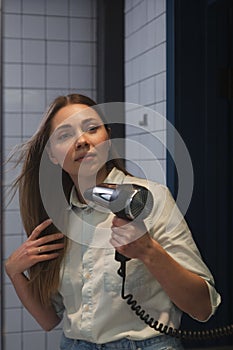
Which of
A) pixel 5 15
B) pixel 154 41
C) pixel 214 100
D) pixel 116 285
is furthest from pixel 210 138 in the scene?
pixel 5 15

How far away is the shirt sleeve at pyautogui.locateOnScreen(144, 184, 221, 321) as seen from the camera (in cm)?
91

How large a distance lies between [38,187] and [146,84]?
0.30 metres

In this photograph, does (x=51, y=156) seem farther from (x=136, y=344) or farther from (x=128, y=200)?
(x=136, y=344)

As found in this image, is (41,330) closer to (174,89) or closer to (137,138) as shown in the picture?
(137,138)

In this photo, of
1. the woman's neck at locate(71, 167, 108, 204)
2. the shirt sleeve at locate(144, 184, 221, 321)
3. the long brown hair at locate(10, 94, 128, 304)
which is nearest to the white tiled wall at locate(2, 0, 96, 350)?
the long brown hair at locate(10, 94, 128, 304)

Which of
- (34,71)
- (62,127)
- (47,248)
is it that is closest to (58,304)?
(47,248)

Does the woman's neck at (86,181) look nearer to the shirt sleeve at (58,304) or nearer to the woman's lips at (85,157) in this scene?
the woman's lips at (85,157)

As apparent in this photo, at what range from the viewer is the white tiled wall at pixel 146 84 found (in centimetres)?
102

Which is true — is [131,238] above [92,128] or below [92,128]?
below

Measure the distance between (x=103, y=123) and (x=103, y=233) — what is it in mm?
208

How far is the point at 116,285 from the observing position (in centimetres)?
93

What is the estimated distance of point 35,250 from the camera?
980mm

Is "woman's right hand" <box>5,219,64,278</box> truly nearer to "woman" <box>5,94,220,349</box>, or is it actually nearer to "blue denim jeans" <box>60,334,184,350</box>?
"woman" <box>5,94,220,349</box>

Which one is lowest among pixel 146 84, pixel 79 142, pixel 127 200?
pixel 127 200
